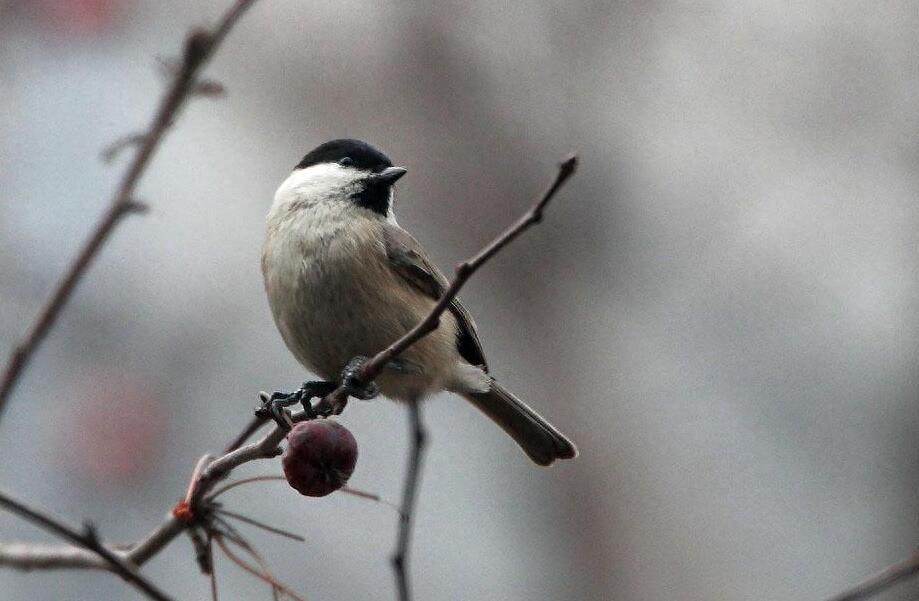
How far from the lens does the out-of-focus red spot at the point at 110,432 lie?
5035 millimetres

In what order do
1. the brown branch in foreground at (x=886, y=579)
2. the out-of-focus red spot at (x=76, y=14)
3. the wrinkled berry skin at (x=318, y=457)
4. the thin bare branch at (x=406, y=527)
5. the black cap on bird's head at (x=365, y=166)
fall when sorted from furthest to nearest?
the out-of-focus red spot at (x=76, y=14) → the black cap on bird's head at (x=365, y=166) → the wrinkled berry skin at (x=318, y=457) → the thin bare branch at (x=406, y=527) → the brown branch in foreground at (x=886, y=579)

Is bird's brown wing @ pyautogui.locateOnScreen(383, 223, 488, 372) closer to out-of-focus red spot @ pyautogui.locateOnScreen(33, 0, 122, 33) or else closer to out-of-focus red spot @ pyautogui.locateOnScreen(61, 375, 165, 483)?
out-of-focus red spot @ pyautogui.locateOnScreen(33, 0, 122, 33)

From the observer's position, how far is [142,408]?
547cm

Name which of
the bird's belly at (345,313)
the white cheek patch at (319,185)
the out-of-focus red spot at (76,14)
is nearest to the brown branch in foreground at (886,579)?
the bird's belly at (345,313)

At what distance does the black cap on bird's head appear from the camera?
3.57m

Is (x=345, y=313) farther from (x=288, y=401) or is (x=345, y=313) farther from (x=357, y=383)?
(x=357, y=383)

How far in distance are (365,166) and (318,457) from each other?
71.5 inches

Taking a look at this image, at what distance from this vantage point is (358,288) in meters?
3.21

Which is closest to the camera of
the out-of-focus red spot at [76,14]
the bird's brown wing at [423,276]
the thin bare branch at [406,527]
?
the thin bare branch at [406,527]

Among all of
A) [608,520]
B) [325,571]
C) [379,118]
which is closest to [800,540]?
[608,520]

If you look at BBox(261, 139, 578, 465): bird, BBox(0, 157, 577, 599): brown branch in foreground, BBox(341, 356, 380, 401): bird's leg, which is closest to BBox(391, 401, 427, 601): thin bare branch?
BBox(0, 157, 577, 599): brown branch in foreground

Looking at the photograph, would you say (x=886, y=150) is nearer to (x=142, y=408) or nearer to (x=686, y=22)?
(x=686, y=22)

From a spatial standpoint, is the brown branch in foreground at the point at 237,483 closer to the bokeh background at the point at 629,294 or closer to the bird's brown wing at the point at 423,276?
the bird's brown wing at the point at 423,276

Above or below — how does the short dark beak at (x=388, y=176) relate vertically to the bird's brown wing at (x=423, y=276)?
above
